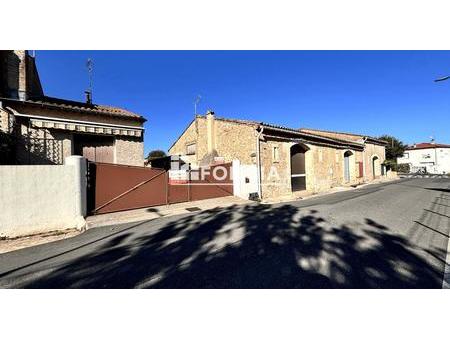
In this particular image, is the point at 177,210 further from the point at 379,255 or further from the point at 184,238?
the point at 379,255

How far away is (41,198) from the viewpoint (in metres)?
6.61

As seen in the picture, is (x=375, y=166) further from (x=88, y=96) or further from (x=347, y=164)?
(x=88, y=96)

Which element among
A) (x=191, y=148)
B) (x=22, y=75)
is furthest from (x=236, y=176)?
(x=22, y=75)

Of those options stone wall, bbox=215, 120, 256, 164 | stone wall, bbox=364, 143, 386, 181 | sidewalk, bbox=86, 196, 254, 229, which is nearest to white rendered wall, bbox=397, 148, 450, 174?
stone wall, bbox=364, 143, 386, 181

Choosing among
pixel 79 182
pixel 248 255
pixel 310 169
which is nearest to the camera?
pixel 248 255

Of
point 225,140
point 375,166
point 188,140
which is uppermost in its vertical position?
point 188,140

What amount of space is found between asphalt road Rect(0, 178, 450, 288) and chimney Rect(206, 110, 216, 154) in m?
8.25

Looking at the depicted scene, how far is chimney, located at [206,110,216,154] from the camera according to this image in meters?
14.6

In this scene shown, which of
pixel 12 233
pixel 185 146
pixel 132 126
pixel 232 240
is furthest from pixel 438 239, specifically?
pixel 185 146

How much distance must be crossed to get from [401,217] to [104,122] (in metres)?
11.5

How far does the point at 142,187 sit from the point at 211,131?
22.3ft

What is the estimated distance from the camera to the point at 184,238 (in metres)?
5.37

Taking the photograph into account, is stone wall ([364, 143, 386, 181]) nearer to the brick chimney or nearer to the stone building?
the stone building

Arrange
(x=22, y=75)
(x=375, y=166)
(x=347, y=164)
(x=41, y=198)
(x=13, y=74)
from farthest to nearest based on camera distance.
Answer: (x=375, y=166), (x=347, y=164), (x=22, y=75), (x=13, y=74), (x=41, y=198)
